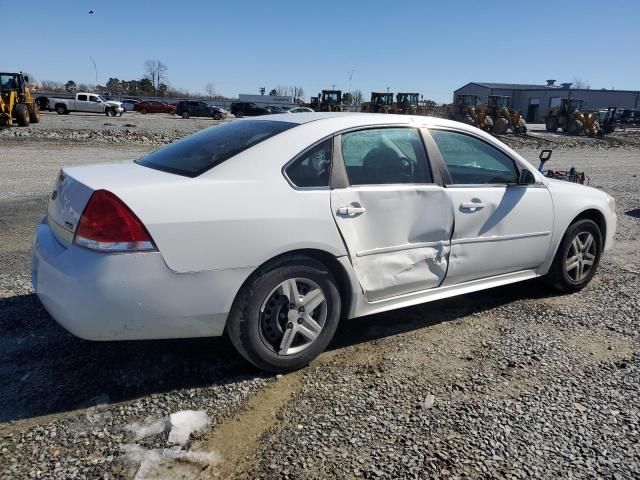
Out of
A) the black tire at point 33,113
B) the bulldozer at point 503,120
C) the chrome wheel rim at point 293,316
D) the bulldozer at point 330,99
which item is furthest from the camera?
the bulldozer at point 330,99

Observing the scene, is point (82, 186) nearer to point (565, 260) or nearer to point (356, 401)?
point (356, 401)

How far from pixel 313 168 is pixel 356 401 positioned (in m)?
1.39

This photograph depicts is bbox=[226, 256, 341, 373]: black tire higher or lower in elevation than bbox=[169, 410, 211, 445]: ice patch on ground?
higher

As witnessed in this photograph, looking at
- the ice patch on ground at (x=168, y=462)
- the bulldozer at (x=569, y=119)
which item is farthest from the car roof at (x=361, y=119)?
the bulldozer at (x=569, y=119)

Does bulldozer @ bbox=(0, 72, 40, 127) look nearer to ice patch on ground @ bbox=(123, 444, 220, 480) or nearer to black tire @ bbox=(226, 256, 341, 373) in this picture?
black tire @ bbox=(226, 256, 341, 373)

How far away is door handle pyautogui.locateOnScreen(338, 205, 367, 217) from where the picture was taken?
3.16 meters

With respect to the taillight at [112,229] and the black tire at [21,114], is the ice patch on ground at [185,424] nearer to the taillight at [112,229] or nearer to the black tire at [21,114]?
the taillight at [112,229]

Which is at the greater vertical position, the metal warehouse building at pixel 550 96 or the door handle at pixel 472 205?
the metal warehouse building at pixel 550 96

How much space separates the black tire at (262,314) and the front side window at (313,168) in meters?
0.47

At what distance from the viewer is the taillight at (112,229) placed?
2.57 m

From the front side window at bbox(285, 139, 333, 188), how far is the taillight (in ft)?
3.05

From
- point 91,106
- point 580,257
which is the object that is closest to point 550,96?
point 91,106

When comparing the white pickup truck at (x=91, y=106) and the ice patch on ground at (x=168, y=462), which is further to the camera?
the white pickup truck at (x=91, y=106)

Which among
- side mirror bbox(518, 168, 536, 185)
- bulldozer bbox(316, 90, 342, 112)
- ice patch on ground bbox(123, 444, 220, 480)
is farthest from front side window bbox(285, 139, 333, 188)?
bulldozer bbox(316, 90, 342, 112)
